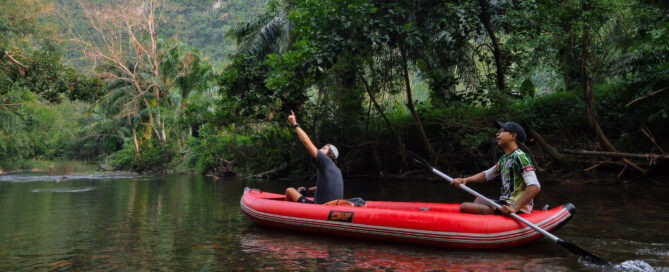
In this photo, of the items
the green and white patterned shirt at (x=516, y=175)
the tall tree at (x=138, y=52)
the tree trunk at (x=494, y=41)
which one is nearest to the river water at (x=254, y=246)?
the green and white patterned shirt at (x=516, y=175)

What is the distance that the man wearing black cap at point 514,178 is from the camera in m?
4.61

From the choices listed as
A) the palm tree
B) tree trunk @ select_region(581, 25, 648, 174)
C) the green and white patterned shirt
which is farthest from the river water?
the palm tree

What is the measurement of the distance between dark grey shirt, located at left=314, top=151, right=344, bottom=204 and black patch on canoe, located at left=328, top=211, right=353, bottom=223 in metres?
0.52

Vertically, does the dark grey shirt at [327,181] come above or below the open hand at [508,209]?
above

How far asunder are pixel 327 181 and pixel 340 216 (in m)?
0.65

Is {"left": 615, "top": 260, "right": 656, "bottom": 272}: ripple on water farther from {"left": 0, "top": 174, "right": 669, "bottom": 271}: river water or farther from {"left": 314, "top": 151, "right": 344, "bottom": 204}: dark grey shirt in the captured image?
{"left": 314, "top": 151, "right": 344, "bottom": 204}: dark grey shirt

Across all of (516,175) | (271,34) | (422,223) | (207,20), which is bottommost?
(422,223)

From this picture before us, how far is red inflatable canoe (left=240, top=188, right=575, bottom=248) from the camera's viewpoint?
4.67 metres

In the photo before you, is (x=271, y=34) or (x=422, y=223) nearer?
(x=422, y=223)

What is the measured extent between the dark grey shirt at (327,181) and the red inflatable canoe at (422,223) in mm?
282

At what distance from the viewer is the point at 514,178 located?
4840mm

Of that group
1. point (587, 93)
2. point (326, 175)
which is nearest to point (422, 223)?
point (326, 175)

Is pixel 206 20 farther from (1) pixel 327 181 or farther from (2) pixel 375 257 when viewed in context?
(2) pixel 375 257

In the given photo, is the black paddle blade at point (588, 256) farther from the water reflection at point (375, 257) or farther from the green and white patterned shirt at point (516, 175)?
the green and white patterned shirt at point (516, 175)
